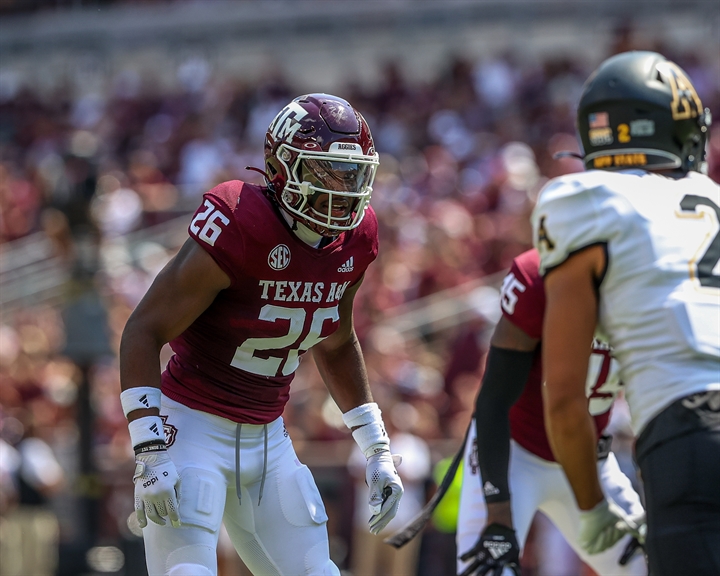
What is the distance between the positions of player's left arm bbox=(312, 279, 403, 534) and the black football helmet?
3.51 feet

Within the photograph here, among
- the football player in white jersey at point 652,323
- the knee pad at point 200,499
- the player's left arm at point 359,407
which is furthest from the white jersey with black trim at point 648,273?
the knee pad at point 200,499

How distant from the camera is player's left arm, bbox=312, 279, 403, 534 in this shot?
13.2ft

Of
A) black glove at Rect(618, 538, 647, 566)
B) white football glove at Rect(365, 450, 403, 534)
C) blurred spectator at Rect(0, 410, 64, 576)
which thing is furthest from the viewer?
blurred spectator at Rect(0, 410, 64, 576)

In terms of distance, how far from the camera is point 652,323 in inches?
113

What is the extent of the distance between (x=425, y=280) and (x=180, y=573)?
7075 mm

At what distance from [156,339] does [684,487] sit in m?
1.62

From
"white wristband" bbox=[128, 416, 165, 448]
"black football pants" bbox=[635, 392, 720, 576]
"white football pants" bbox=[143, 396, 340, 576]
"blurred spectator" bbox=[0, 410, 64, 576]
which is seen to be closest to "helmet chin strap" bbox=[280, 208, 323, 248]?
"white football pants" bbox=[143, 396, 340, 576]

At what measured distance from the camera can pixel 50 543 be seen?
30.2 ft

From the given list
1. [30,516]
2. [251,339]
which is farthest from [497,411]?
[30,516]

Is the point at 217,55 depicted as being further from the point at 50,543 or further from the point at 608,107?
the point at 608,107

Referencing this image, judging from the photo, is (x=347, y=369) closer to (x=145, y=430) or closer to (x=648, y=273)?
(x=145, y=430)

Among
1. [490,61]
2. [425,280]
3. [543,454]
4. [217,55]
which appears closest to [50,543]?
[425,280]

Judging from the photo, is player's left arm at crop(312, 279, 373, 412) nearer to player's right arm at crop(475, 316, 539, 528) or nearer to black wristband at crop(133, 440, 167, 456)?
player's right arm at crop(475, 316, 539, 528)

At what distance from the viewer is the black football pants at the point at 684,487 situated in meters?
2.71
